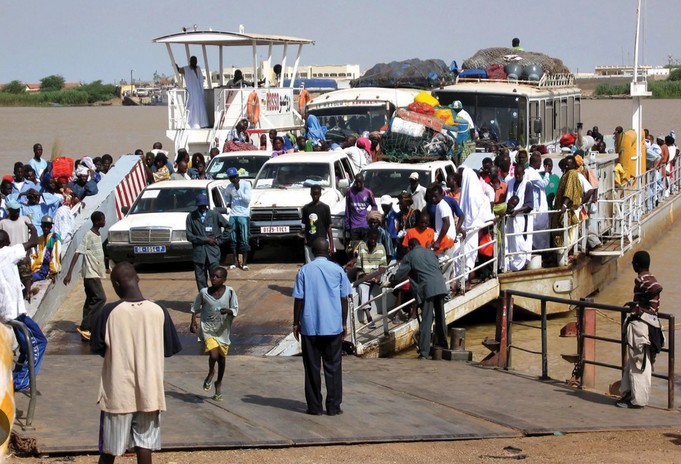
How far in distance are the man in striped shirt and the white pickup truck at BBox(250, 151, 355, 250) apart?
769 cm

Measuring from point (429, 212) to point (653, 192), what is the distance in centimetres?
1140

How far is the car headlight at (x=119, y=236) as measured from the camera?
17.5 m

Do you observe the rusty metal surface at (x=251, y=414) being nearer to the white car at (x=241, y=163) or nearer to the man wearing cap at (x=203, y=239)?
the man wearing cap at (x=203, y=239)

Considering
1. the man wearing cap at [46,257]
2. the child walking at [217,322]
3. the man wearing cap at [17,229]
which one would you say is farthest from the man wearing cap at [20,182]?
the child walking at [217,322]

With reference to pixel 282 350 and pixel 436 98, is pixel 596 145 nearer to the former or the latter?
pixel 436 98

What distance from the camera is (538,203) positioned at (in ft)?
52.1

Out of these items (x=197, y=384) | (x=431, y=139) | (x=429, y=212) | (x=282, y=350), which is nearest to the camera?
(x=197, y=384)

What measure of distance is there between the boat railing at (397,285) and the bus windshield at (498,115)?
838 centimetres

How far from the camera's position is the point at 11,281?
9617mm

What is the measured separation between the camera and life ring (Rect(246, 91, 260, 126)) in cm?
2669

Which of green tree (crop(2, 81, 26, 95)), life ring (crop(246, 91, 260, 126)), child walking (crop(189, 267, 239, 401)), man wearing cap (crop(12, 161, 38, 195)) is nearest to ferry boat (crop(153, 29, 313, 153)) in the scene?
life ring (crop(246, 91, 260, 126))

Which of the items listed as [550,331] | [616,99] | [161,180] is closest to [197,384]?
[550,331]

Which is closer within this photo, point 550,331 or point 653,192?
point 550,331

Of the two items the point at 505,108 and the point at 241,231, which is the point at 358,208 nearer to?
the point at 241,231
